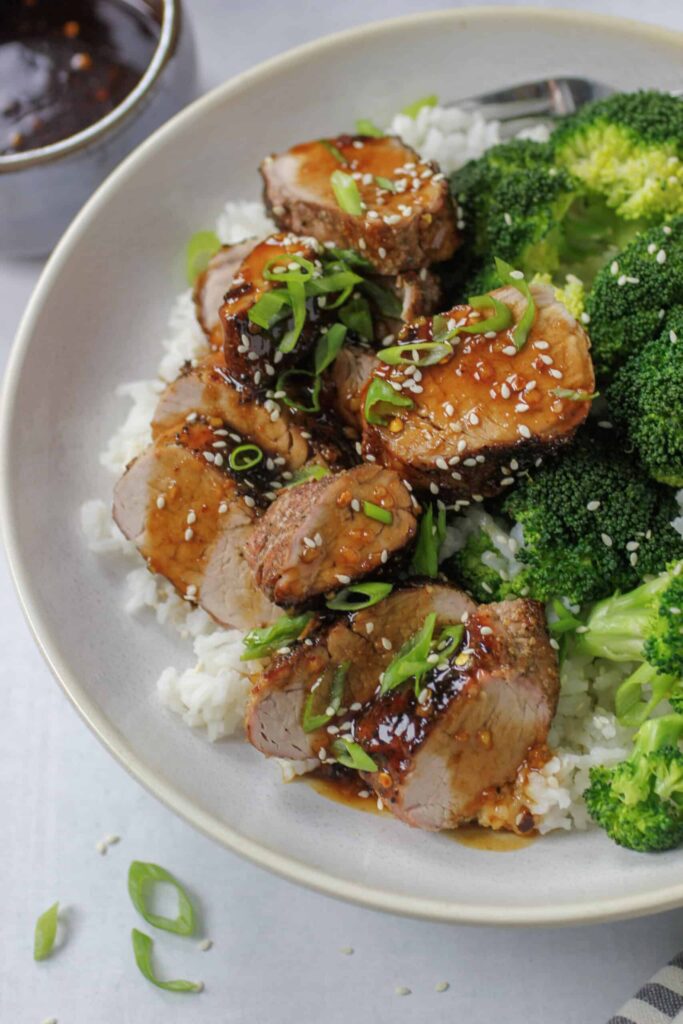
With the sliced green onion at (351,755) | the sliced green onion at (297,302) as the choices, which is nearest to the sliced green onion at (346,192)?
the sliced green onion at (297,302)

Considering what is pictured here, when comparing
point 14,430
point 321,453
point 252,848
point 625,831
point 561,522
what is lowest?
point 625,831

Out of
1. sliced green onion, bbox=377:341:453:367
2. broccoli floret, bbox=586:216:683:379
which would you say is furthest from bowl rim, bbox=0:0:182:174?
broccoli floret, bbox=586:216:683:379

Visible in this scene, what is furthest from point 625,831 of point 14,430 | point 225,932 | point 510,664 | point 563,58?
point 563,58

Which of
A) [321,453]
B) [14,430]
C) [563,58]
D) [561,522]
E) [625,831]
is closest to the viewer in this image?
[625,831]

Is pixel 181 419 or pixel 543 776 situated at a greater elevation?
pixel 181 419

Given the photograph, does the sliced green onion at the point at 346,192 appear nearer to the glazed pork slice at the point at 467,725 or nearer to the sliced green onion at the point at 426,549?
the sliced green onion at the point at 426,549

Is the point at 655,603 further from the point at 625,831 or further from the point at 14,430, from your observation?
the point at 14,430

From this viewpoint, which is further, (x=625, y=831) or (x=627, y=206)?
(x=627, y=206)

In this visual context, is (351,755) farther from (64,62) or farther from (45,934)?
(64,62)
